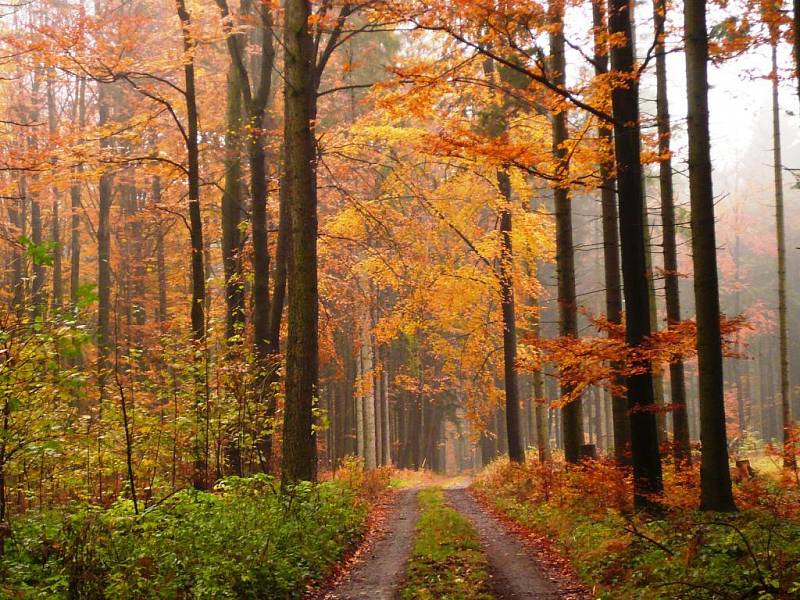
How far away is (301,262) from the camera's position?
37.5 ft

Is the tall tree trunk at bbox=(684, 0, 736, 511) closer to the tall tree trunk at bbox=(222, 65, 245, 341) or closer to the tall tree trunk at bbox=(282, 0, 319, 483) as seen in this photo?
the tall tree trunk at bbox=(282, 0, 319, 483)

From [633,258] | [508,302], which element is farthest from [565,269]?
[508,302]

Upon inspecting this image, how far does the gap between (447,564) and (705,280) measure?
16.7 ft

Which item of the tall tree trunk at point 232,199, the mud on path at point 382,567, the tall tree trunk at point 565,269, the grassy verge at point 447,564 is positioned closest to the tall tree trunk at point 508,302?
the tall tree trunk at point 565,269

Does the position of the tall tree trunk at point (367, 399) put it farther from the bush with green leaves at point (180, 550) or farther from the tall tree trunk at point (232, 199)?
the bush with green leaves at point (180, 550)

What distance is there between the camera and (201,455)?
11539 mm

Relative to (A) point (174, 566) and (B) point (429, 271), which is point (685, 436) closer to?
(B) point (429, 271)

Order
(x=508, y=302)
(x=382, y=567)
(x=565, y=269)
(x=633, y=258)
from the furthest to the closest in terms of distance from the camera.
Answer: (x=508, y=302)
(x=565, y=269)
(x=633, y=258)
(x=382, y=567)

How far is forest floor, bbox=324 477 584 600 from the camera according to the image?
7.89m

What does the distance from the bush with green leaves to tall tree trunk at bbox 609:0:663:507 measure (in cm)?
462

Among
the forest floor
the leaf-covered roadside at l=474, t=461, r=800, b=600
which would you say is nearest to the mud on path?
the forest floor

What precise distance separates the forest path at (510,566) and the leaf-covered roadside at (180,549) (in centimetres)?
228

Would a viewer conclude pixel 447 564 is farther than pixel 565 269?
No

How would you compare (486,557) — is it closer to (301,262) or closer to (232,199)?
(301,262)
